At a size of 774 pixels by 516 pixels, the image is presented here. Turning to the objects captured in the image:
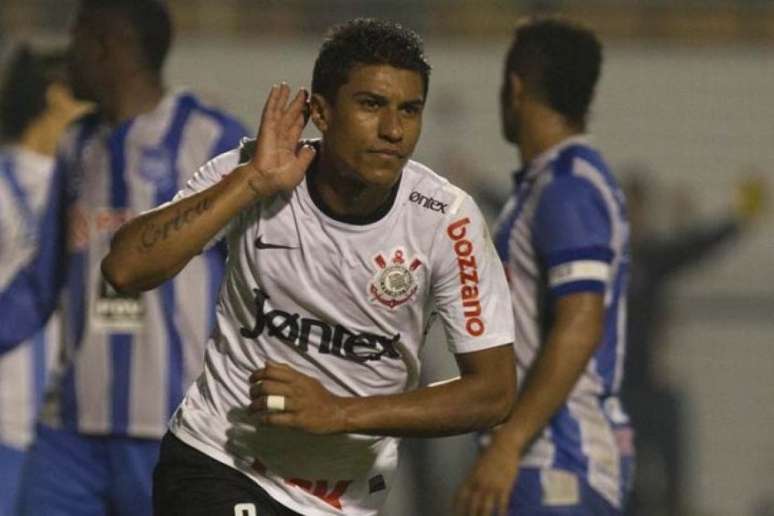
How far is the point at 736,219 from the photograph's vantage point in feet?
38.4

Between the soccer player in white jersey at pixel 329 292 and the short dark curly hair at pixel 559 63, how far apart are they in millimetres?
1215

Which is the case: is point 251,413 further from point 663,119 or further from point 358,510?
point 663,119

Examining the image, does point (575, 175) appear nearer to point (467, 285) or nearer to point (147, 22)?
point (467, 285)

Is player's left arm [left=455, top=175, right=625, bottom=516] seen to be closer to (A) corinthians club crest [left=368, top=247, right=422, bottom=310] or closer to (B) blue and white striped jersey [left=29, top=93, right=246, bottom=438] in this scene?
(A) corinthians club crest [left=368, top=247, right=422, bottom=310]

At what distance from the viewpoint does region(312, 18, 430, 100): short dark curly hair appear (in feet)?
15.2

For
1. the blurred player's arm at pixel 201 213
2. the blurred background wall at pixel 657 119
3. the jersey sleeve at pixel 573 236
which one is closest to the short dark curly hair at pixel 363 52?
the blurred player's arm at pixel 201 213

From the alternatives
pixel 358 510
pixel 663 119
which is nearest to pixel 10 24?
pixel 663 119

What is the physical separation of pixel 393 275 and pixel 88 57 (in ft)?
6.71

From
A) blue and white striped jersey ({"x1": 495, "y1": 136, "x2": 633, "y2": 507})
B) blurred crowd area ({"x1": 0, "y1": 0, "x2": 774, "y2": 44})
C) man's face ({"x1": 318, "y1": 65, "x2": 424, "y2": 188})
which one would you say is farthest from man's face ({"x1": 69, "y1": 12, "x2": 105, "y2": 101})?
blurred crowd area ({"x1": 0, "y1": 0, "x2": 774, "y2": 44})

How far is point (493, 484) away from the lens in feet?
Result: 17.9

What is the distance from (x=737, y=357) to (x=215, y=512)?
782cm

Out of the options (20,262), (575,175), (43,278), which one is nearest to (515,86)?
(575,175)

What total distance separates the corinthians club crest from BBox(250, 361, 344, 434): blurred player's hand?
1.09ft

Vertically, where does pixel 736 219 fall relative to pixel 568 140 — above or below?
below
